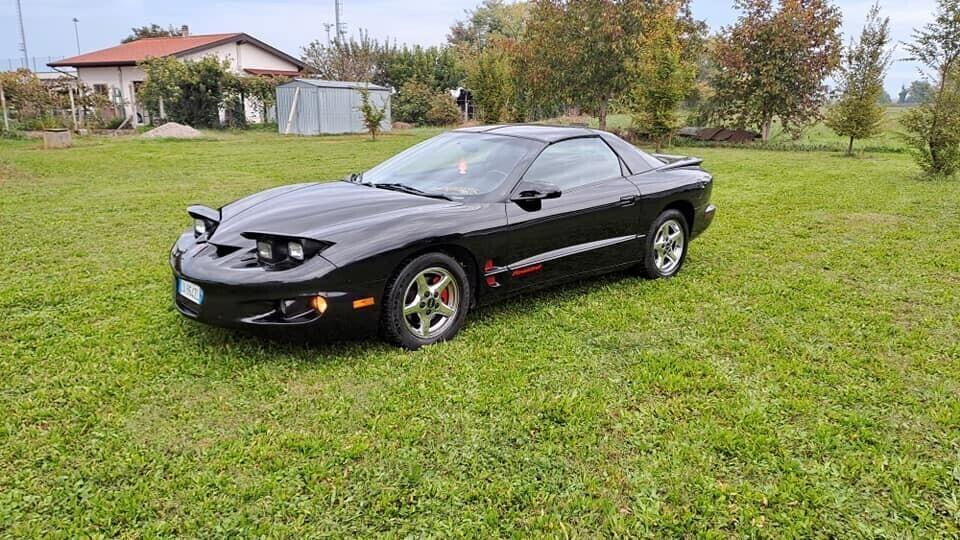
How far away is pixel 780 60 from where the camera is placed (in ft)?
63.6

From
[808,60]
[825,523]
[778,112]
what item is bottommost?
[825,523]

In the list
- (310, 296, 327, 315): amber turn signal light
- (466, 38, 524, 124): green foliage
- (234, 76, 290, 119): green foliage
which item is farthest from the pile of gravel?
(310, 296, 327, 315): amber turn signal light

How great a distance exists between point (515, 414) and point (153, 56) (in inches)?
1105

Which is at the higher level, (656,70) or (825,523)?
(656,70)

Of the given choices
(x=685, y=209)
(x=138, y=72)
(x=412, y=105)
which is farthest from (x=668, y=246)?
(x=138, y=72)

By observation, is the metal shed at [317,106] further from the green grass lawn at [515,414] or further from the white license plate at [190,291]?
the white license plate at [190,291]

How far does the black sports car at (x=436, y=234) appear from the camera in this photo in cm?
321

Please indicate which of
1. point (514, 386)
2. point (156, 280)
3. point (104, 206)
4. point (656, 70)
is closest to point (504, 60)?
point (656, 70)

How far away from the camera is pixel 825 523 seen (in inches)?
86.3

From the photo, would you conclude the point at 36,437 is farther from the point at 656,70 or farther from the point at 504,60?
the point at 504,60

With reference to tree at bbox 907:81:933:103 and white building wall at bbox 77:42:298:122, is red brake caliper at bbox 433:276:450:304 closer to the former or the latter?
tree at bbox 907:81:933:103

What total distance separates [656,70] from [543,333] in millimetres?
13749

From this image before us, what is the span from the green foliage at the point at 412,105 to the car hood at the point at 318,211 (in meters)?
26.2

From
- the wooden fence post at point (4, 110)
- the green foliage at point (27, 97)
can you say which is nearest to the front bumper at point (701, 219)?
the wooden fence post at point (4, 110)
